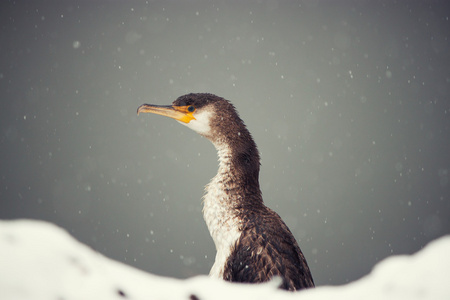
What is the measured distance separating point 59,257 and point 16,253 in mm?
60

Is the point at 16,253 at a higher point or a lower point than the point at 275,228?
higher

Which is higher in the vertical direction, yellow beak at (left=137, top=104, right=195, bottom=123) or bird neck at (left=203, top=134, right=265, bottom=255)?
yellow beak at (left=137, top=104, right=195, bottom=123)

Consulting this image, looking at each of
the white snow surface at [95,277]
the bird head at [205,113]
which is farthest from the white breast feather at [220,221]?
the white snow surface at [95,277]

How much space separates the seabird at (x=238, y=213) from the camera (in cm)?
262

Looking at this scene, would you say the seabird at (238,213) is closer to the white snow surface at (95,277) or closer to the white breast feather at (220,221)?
the white breast feather at (220,221)

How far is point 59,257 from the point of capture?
0.55 meters

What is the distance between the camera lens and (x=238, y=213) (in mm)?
2912

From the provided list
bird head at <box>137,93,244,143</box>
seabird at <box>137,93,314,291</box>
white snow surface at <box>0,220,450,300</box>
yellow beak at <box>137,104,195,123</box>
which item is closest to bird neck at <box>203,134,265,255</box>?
seabird at <box>137,93,314,291</box>

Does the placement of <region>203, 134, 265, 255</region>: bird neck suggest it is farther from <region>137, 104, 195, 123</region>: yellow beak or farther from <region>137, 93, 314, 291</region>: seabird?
<region>137, 104, 195, 123</region>: yellow beak

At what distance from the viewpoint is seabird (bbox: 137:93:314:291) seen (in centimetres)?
262

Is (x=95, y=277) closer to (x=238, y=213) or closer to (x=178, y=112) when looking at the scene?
(x=238, y=213)

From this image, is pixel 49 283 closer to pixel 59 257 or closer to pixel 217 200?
pixel 59 257

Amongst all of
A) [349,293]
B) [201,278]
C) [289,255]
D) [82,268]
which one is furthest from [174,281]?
A: [289,255]

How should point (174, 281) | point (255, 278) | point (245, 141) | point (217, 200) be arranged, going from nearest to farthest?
1. point (174, 281)
2. point (255, 278)
3. point (217, 200)
4. point (245, 141)
